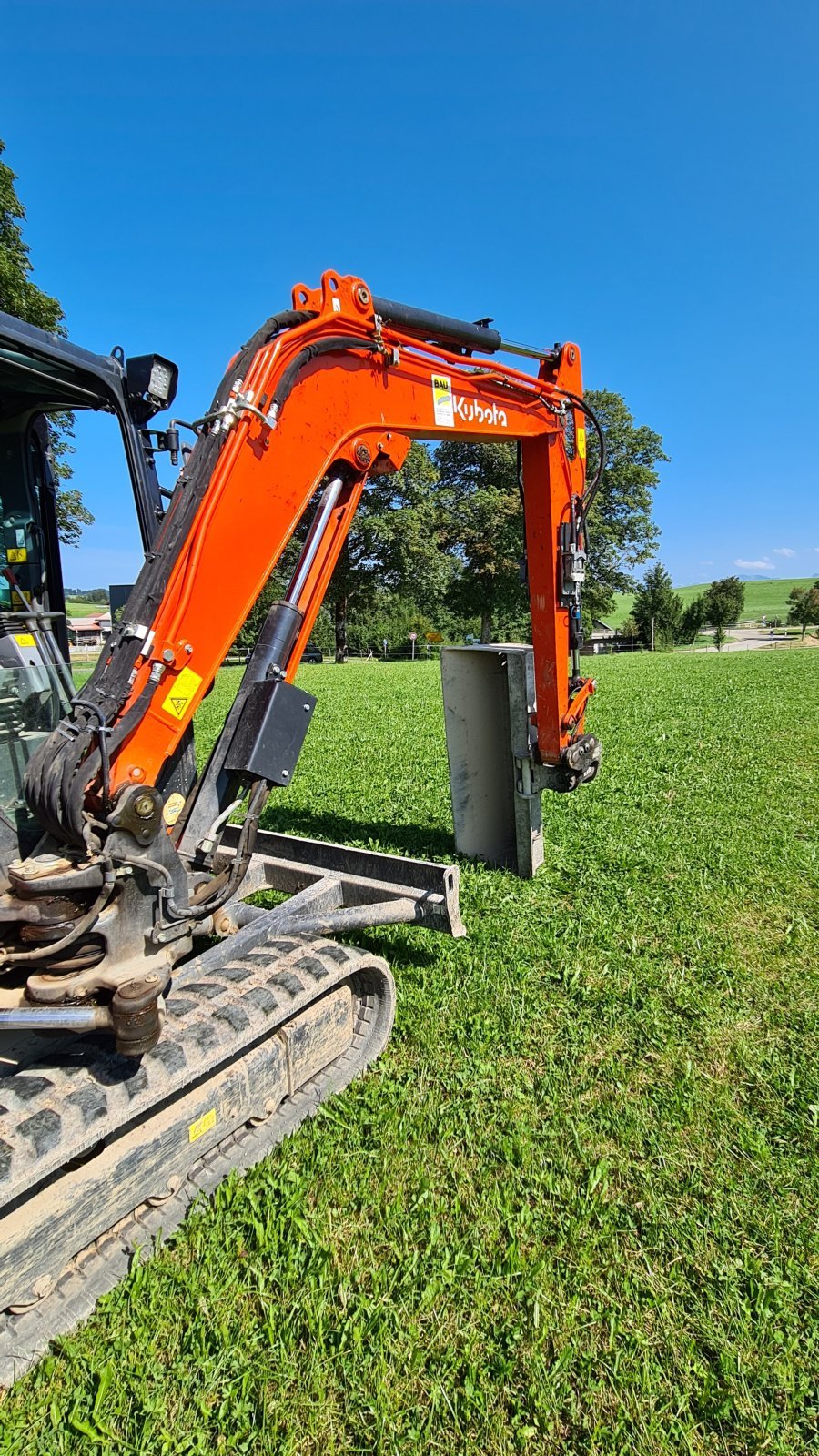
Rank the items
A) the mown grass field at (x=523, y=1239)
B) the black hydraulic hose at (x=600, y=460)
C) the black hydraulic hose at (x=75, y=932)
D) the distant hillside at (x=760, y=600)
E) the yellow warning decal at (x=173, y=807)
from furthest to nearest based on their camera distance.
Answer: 1. the distant hillside at (x=760, y=600)
2. the black hydraulic hose at (x=600, y=460)
3. the yellow warning decal at (x=173, y=807)
4. the black hydraulic hose at (x=75, y=932)
5. the mown grass field at (x=523, y=1239)

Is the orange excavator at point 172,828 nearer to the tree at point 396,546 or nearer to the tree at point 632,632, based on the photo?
the tree at point 396,546

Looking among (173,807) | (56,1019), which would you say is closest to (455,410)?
(173,807)

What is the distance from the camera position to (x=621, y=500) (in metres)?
51.3

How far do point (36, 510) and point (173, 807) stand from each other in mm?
1447

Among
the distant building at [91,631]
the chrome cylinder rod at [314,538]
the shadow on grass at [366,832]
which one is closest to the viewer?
the distant building at [91,631]

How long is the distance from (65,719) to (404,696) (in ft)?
47.8

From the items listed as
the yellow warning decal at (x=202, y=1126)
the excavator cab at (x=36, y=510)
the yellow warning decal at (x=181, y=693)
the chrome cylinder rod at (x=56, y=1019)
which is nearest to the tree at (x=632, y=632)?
the excavator cab at (x=36, y=510)

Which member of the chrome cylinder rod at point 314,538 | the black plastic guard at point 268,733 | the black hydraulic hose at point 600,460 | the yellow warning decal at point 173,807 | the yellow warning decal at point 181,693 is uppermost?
the black hydraulic hose at point 600,460

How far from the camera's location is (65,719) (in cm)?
261

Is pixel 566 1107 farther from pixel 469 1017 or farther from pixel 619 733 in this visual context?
pixel 619 733

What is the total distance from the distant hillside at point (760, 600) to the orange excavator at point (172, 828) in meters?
99.8

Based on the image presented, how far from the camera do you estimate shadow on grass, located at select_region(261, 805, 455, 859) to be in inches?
242

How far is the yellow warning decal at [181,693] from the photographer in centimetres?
275

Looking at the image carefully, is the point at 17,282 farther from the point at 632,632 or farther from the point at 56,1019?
the point at 632,632
